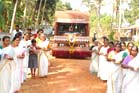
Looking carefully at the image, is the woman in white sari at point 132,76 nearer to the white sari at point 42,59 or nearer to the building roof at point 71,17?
the white sari at point 42,59

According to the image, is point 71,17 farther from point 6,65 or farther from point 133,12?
point 133,12

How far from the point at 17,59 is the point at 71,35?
42.2ft

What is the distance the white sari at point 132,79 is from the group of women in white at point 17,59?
9.15ft

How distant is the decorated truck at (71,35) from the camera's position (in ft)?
79.4

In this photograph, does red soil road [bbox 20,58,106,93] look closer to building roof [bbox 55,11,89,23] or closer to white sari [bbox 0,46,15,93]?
white sari [bbox 0,46,15,93]

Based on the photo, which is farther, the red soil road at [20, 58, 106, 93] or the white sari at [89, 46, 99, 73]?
the white sari at [89, 46, 99, 73]

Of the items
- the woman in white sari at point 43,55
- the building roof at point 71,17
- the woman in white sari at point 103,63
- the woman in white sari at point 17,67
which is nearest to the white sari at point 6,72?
the woman in white sari at point 17,67

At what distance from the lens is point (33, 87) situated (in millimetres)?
12859

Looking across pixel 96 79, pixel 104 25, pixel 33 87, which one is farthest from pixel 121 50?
pixel 104 25

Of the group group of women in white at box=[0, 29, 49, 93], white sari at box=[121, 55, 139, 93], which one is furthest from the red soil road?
white sari at box=[121, 55, 139, 93]

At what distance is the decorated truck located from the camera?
24.2 metres

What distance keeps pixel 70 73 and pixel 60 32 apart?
356 inches

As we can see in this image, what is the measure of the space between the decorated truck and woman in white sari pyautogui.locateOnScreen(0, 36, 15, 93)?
14.3 m

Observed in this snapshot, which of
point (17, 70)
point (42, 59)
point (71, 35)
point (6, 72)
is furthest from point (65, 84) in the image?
point (71, 35)
